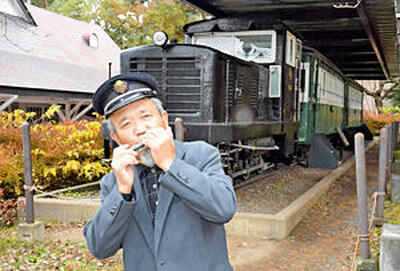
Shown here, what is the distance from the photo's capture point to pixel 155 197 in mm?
1989

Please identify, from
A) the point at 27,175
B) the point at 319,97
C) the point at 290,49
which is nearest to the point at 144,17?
the point at 319,97

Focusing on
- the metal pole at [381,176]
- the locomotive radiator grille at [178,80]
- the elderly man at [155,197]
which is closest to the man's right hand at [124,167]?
the elderly man at [155,197]

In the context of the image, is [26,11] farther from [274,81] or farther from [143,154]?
[143,154]

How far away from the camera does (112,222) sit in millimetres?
1832

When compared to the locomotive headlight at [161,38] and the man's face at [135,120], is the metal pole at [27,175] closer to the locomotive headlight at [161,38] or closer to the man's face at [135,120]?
the locomotive headlight at [161,38]

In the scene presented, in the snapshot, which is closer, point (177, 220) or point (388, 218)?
point (177, 220)

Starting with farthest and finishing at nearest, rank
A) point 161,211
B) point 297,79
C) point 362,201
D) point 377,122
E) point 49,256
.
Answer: point 377,122, point 297,79, point 49,256, point 362,201, point 161,211

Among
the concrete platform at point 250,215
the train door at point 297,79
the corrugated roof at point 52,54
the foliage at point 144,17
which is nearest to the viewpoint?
the concrete platform at point 250,215

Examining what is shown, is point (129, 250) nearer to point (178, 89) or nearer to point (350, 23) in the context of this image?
point (178, 89)

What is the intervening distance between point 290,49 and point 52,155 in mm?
5510

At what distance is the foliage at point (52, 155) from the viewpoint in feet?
27.0

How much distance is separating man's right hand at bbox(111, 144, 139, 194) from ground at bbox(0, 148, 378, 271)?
353 centimetres

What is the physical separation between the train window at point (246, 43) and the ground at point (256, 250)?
159 inches

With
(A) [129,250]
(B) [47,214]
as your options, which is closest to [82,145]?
(B) [47,214]
